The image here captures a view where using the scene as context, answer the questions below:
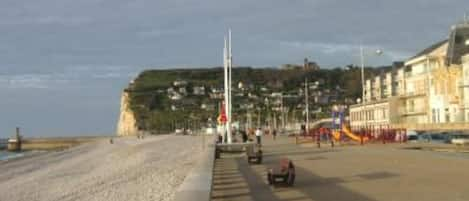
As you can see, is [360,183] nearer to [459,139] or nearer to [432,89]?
[459,139]

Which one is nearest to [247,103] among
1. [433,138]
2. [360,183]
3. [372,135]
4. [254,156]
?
[372,135]

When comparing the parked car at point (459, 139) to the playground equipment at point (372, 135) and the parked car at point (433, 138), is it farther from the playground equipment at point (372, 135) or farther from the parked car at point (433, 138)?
the playground equipment at point (372, 135)

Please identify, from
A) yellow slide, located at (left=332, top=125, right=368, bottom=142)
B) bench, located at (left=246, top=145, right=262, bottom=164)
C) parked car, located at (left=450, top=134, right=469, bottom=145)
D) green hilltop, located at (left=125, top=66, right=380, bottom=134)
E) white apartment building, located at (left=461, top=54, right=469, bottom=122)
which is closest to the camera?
bench, located at (left=246, top=145, right=262, bottom=164)

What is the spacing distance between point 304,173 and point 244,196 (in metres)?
7.36

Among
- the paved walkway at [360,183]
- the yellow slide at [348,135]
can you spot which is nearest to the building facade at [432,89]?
the yellow slide at [348,135]

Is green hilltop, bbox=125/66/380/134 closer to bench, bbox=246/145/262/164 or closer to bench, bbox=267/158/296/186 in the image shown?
bench, bbox=246/145/262/164

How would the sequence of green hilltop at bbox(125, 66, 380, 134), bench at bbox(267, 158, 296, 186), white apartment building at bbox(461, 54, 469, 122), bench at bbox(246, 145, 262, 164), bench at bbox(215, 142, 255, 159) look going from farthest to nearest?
green hilltop at bbox(125, 66, 380, 134) < white apartment building at bbox(461, 54, 469, 122) < bench at bbox(215, 142, 255, 159) < bench at bbox(246, 145, 262, 164) < bench at bbox(267, 158, 296, 186)

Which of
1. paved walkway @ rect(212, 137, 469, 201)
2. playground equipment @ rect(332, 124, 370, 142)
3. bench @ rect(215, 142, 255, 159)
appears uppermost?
playground equipment @ rect(332, 124, 370, 142)

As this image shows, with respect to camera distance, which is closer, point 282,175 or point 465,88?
point 282,175

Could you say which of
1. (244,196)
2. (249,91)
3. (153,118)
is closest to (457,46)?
(244,196)

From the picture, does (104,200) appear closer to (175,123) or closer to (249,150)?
(249,150)

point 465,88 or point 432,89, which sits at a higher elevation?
point 432,89

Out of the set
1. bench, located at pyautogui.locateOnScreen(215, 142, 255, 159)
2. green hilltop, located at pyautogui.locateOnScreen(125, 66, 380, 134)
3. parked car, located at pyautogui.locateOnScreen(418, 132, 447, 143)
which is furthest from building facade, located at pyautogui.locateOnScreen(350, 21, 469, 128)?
green hilltop, located at pyautogui.locateOnScreen(125, 66, 380, 134)

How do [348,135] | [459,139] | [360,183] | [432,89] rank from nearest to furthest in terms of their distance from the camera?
[360,183] < [459,139] < [348,135] < [432,89]
